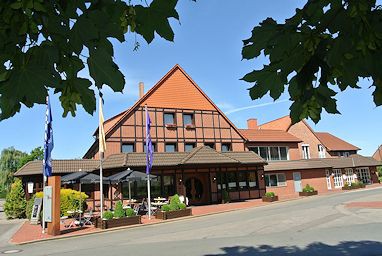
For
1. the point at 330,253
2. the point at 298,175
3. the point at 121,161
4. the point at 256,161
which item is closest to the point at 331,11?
the point at 330,253

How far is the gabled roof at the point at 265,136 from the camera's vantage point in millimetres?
35625

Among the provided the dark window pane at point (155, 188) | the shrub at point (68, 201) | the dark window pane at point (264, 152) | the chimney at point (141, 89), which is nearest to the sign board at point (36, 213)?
the shrub at point (68, 201)

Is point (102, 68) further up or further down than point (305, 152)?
further down

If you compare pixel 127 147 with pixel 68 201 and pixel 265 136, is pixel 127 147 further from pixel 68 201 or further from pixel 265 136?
pixel 265 136

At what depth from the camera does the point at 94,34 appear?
1.75 meters

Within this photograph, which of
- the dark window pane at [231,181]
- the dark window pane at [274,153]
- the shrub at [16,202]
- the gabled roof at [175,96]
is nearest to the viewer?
→ the shrub at [16,202]

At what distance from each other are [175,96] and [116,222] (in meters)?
15.9

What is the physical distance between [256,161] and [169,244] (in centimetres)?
2001

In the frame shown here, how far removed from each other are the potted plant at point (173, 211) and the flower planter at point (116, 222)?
70.8 inches

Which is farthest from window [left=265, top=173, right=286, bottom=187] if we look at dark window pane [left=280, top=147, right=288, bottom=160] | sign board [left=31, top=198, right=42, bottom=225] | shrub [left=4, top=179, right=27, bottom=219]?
sign board [left=31, top=198, right=42, bottom=225]

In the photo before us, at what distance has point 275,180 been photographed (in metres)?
35.5

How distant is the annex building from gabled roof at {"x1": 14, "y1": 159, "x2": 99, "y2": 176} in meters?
0.07

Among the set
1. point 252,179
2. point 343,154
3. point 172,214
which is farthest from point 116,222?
point 343,154

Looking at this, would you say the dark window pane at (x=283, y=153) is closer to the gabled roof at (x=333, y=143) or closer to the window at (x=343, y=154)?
the gabled roof at (x=333, y=143)
